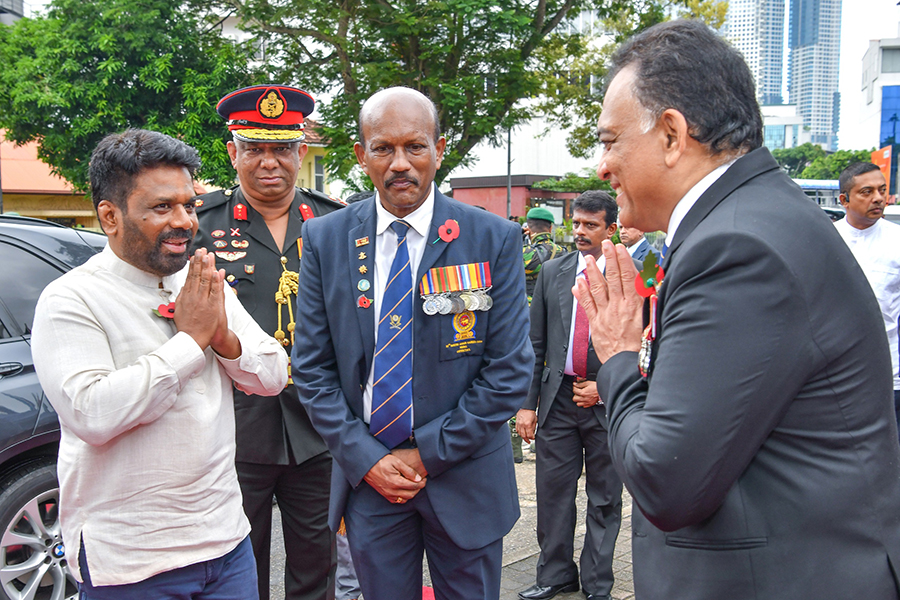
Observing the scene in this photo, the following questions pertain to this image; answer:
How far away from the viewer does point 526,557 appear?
4648 millimetres

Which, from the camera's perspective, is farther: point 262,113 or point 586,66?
point 586,66

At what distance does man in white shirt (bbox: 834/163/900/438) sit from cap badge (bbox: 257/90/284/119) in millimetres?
3891

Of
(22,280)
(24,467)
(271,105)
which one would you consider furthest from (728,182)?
(22,280)

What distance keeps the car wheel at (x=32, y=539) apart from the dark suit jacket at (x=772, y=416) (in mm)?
3131

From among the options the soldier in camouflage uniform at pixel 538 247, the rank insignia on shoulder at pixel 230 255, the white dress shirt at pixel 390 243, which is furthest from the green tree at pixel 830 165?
the white dress shirt at pixel 390 243

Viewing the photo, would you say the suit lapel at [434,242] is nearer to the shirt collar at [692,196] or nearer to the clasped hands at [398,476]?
the clasped hands at [398,476]

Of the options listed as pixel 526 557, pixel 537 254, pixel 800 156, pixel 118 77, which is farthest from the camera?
pixel 800 156

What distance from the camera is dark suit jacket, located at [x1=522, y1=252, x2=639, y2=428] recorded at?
4.26 m

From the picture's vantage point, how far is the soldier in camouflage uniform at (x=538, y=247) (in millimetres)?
7402

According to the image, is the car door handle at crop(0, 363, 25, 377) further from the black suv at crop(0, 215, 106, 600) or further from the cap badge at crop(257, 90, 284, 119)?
the cap badge at crop(257, 90, 284, 119)

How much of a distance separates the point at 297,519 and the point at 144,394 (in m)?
1.43

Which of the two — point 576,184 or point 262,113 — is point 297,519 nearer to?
point 262,113

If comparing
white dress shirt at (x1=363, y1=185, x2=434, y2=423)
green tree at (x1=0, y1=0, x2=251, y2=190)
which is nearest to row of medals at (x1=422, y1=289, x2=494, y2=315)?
white dress shirt at (x1=363, y1=185, x2=434, y2=423)

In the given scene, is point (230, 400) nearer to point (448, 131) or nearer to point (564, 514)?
point (564, 514)
